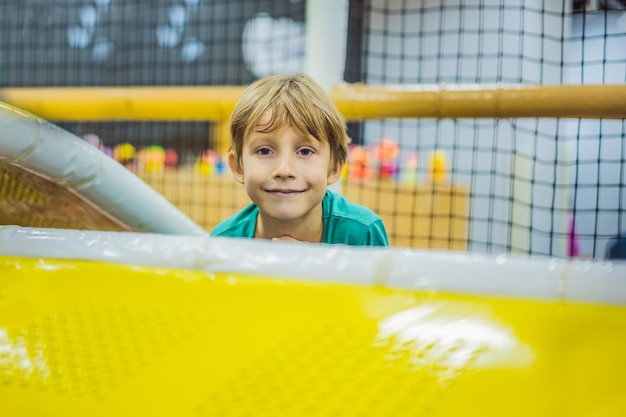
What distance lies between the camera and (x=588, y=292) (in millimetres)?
460

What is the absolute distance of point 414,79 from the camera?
3965 millimetres

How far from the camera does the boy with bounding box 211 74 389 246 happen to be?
3.06ft

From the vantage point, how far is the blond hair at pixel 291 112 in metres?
0.93

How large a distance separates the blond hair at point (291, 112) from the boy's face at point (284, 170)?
1 cm

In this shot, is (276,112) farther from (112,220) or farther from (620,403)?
(620,403)

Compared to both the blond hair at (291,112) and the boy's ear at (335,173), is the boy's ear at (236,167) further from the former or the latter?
the boy's ear at (335,173)

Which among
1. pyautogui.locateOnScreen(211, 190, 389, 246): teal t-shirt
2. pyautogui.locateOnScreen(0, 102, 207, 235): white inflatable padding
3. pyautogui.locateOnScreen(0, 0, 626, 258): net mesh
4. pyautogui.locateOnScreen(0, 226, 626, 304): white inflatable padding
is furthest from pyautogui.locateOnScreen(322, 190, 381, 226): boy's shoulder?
pyautogui.locateOnScreen(0, 0, 626, 258): net mesh

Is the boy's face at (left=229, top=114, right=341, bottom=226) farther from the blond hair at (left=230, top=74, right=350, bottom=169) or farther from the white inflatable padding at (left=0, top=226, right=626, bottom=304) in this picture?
the white inflatable padding at (left=0, top=226, right=626, bottom=304)

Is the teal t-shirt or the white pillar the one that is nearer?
the teal t-shirt

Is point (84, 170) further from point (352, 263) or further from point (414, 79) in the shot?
point (414, 79)

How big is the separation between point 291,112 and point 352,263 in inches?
17.9

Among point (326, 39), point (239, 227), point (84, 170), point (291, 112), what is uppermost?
point (326, 39)

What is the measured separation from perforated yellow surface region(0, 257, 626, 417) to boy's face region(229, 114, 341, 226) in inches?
15.3

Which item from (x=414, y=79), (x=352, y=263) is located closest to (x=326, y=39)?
(x=352, y=263)
